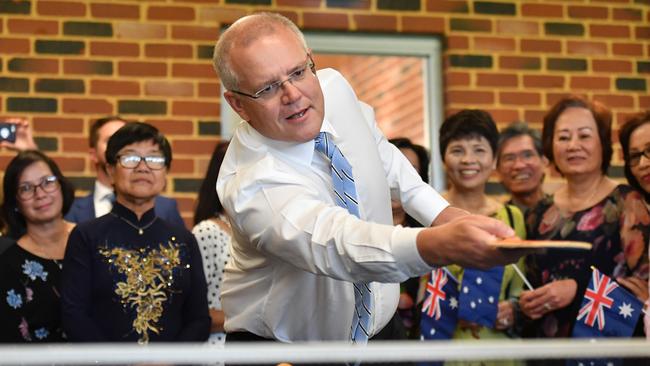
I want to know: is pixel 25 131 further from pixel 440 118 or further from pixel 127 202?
pixel 440 118

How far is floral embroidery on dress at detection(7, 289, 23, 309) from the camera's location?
3.84 meters

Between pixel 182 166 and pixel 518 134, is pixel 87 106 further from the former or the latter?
pixel 518 134

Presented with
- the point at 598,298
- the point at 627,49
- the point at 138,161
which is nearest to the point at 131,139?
the point at 138,161

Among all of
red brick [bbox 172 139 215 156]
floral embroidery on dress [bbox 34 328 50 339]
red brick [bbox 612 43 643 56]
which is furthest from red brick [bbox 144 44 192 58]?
red brick [bbox 612 43 643 56]

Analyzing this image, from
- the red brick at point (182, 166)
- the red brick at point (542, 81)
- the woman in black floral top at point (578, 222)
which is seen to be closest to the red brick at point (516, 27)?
the red brick at point (542, 81)

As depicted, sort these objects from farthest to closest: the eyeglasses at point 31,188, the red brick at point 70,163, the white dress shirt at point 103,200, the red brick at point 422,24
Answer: the red brick at point 422,24, the red brick at point 70,163, the white dress shirt at point 103,200, the eyeglasses at point 31,188

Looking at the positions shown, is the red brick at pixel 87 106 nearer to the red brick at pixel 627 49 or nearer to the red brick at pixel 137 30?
the red brick at pixel 137 30

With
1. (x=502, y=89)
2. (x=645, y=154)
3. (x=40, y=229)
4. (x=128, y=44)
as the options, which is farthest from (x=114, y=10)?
(x=645, y=154)

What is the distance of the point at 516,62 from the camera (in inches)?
216

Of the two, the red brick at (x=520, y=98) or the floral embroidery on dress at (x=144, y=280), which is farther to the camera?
the red brick at (x=520, y=98)

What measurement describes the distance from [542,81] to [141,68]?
78.8 inches

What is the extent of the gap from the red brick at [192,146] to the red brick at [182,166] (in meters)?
0.04

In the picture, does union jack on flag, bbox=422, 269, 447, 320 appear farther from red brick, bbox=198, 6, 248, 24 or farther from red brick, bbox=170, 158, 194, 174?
red brick, bbox=198, 6, 248, 24

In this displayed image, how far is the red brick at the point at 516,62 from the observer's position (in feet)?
18.0
